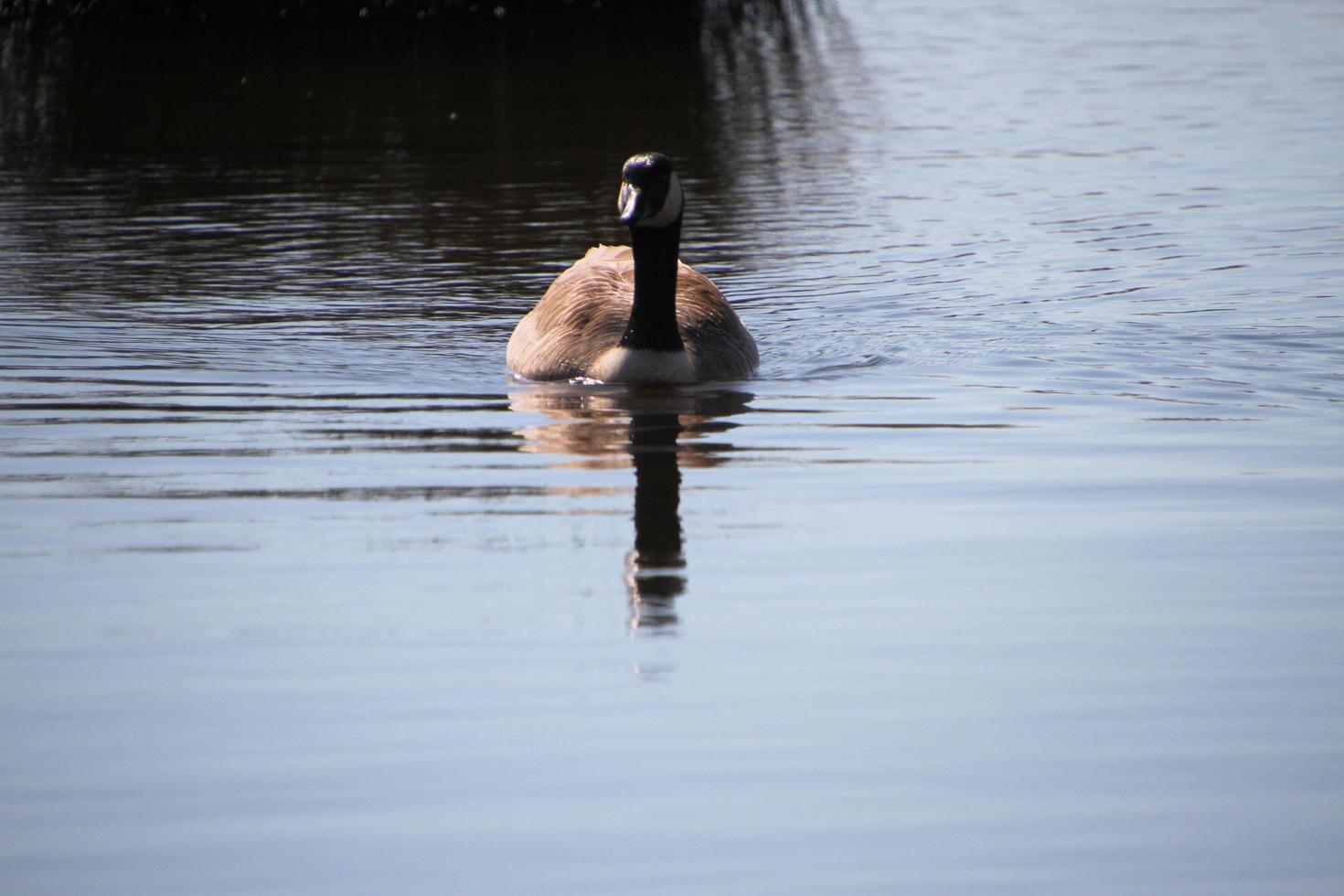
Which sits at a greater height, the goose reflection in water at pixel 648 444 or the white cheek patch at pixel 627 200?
the white cheek patch at pixel 627 200

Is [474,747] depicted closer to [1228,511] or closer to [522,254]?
[1228,511]

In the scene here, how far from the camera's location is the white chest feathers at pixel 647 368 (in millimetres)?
11594

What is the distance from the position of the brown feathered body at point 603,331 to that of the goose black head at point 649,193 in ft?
2.21

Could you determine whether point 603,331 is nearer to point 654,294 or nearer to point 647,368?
point 654,294

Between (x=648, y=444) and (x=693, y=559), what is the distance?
2.55 meters

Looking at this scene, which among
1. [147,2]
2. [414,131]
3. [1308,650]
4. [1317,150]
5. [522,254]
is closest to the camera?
[1308,650]

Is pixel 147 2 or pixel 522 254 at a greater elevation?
pixel 147 2

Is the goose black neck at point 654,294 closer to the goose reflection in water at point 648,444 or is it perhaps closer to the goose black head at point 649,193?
the goose black head at point 649,193

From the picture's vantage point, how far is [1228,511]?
26.6ft

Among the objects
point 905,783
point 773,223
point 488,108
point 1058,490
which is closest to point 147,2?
point 488,108

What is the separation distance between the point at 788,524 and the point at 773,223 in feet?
36.8

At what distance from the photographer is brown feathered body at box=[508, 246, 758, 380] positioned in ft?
39.4

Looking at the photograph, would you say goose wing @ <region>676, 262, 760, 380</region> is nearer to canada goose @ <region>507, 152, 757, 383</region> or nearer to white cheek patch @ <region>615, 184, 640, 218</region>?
canada goose @ <region>507, 152, 757, 383</region>

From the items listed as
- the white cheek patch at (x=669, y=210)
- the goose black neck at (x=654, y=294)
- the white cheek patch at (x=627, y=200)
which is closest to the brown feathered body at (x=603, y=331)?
the goose black neck at (x=654, y=294)
